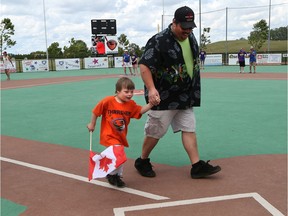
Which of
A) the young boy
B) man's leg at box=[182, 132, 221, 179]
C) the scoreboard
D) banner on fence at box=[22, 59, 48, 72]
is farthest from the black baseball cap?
the scoreboard

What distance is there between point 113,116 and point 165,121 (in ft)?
2.30

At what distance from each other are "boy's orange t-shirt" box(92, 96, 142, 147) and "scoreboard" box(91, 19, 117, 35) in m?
37.6

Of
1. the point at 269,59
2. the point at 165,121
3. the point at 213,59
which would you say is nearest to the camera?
the point at 165,121

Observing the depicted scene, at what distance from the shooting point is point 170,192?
398 centimetres

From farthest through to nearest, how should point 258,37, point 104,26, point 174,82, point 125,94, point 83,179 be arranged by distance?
point 258,37, point 104,26, point 83,179, point 174,82, point 125,94

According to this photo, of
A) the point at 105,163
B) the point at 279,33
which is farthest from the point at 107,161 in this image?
the point at 279,33

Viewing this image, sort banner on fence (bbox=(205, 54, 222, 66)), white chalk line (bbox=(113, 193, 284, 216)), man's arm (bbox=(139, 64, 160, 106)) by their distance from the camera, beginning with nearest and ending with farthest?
white chalk line (bbox=(113, 193, 284, 216)), man's arm (bbox=(139, 64, 160, 106)), banner on fence (bbox=(205, 54, 222, 66))

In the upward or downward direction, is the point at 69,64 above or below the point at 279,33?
below

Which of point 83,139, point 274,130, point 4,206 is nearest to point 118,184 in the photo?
point 4,206

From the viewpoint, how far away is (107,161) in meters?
3.82

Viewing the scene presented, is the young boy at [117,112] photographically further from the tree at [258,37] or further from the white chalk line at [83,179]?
the tree at [258,37]

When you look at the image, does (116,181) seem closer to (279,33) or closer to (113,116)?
(113,116)

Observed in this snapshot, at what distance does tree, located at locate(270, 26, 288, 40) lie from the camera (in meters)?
37.6

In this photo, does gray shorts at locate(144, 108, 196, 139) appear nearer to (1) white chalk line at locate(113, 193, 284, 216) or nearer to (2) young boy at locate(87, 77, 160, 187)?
(2) young boy at locate(87, 77, 160, 187)
